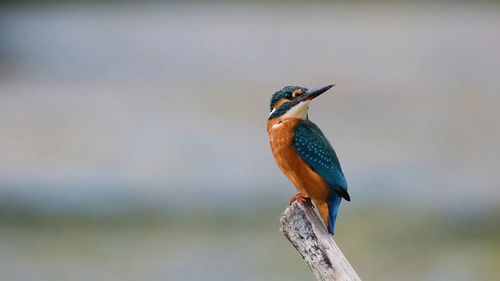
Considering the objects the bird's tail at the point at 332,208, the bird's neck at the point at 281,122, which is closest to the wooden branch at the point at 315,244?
the bird's tail at the point at 332,208

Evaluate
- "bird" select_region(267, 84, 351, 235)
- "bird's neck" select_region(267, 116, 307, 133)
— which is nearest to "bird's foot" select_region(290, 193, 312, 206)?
"bird" select_region(267, 84, 351, 235)

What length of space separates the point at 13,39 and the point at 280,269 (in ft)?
13.9

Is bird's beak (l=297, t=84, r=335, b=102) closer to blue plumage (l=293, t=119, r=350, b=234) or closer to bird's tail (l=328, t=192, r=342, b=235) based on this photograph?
blue plumage (l=293, t=119, r=350, b=234)

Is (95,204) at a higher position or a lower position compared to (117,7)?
lower

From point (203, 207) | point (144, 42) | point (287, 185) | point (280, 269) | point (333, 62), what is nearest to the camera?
point (280, 269)

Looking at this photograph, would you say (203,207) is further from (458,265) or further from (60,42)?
(60,42)

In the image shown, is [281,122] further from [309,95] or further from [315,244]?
[315,244]

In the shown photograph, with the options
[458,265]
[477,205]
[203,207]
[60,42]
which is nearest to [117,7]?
[60,42]

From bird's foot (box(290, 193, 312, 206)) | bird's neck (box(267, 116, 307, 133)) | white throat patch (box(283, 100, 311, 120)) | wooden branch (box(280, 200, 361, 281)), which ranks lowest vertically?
wooden branch (box(280, 200, 361, 281))

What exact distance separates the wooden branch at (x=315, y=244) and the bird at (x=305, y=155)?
1.0 inches

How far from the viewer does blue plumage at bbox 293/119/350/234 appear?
1.75 meters

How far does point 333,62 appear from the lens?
7.32 m

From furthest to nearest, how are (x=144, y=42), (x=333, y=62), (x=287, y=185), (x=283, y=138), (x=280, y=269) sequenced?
(x=144, y=42)
(x=333, y=62)
(x=287, y=185)
(x=280, y=269)
(x=283, y=138)

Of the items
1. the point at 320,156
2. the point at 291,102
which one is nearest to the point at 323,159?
the point at 320,156
